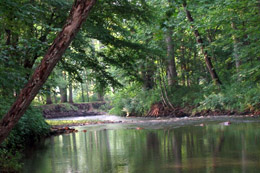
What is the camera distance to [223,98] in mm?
14609

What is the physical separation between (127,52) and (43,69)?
8.05m

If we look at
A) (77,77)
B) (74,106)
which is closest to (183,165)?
(77,77)

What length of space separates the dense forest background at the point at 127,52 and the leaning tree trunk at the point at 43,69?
1.28m

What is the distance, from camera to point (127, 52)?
1122 centimetres

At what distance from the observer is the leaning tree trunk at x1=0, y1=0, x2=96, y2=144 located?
10.7 ft

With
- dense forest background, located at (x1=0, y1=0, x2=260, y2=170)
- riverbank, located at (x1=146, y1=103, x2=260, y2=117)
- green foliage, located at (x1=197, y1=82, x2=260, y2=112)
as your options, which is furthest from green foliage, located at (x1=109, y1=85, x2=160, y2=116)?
green foliage, located at (x1=197, y1=82, x2=260, y2=112)

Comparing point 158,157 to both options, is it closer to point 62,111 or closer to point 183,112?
point 183,112

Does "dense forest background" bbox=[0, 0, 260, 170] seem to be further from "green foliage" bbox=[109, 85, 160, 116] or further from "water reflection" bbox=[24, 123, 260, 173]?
"water reflection" bbox=[24, 123, 260, 173]

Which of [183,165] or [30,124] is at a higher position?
Answer: [30,124]

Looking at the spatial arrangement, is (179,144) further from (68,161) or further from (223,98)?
(223,98)

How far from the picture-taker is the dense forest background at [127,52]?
609cm

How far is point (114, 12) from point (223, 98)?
7.46 metres

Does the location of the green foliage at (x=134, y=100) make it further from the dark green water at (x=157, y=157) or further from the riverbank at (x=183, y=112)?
the dark green water at (x=157, y=157)

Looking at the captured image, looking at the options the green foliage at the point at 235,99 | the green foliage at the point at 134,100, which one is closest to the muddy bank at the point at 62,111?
the green foliage at the point at 134,100
